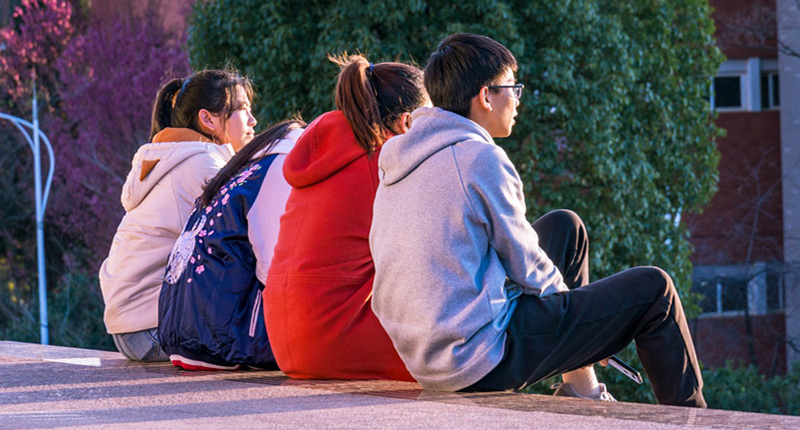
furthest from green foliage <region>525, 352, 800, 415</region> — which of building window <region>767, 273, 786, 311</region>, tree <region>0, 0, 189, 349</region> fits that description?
tree <region>0, 0, 189, 349</region>

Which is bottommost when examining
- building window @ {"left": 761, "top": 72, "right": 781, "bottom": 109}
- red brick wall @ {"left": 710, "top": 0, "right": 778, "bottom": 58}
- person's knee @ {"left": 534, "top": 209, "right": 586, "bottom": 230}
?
person's knee @ {"left": 534, "top": 209, "right": 586, "bottom": 230}

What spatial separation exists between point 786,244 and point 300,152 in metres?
16.9

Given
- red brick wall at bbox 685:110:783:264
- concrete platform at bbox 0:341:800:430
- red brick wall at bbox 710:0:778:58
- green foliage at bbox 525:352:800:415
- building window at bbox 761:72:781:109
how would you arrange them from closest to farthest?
concrete platform at bbox 0:341:800:430 < green foliage at bbox 525:352:800:415 < red brick wall at bbox 710:0:778:58 < red brick wall at bbox 685:110:783:264 < building window at bbox 761:72:781:109

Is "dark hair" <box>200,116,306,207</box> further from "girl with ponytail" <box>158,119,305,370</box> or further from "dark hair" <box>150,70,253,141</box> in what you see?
"dark hair" <box>150,70,253,141</box>

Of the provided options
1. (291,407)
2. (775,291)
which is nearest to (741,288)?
(775,291)

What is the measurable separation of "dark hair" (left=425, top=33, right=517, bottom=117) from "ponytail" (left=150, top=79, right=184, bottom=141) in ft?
6.10

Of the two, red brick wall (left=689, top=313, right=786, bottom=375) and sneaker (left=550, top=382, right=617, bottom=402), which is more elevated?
sneaker (left=550, top=382, right=617, bottom=402)

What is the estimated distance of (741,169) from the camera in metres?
19.4

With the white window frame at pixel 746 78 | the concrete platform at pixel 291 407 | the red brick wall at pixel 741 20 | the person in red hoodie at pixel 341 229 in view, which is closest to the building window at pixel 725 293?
the white window frame at pixel 746 78

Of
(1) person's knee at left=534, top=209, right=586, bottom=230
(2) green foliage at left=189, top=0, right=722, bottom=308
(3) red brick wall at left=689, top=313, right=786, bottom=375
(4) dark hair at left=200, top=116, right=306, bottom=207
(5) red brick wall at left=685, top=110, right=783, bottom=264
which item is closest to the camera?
(1) person's knee at left=534, top=209, right=586, bottom=230

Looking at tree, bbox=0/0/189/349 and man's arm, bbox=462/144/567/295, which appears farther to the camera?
tree, bbox=0/0/189/349

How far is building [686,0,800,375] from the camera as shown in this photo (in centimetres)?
1880

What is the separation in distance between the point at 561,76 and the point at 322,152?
840 centimetres

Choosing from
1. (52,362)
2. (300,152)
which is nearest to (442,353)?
(300,152)
